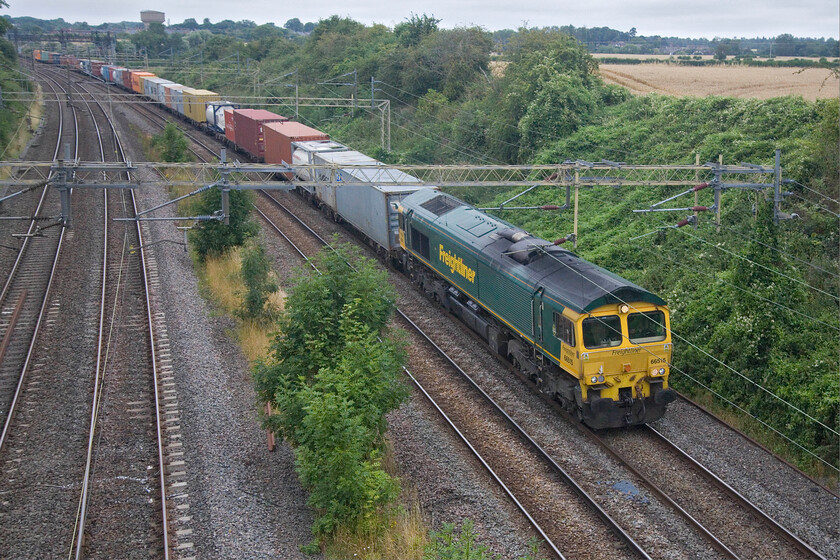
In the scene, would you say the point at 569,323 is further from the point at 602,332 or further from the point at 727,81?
the point at 727,81

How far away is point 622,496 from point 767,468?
3.12 m

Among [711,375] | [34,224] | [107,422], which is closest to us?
[107,422]

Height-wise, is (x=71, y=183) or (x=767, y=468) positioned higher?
(x=71, y=183)

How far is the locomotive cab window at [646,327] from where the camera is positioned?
1539 cm

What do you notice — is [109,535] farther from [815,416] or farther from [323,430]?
[815,416]

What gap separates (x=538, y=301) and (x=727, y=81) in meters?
33.1

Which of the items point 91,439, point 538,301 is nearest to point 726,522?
point 538,301

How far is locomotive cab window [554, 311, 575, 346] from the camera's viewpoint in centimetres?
1526

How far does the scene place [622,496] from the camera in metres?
13.5

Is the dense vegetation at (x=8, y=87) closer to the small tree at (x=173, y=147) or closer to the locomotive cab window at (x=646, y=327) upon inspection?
the small tree at (x=173, y=147)

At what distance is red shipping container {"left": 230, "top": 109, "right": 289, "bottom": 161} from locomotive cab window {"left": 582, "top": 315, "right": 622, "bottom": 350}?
109 feet

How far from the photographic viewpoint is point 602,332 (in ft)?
49.8

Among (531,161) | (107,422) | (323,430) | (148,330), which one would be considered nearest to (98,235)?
(148,330)

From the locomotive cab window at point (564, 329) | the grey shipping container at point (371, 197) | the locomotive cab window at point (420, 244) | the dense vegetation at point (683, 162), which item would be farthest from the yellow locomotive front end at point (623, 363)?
the grey shipping container at point (371, 197)
